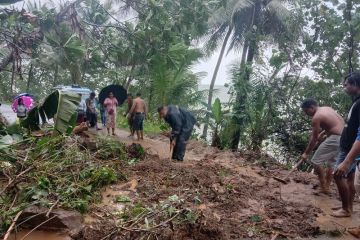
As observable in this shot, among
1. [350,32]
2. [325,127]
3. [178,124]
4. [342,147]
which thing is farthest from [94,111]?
[342,147]

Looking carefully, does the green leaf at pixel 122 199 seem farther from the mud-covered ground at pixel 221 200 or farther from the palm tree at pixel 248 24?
the palm tree at pixel 248 24

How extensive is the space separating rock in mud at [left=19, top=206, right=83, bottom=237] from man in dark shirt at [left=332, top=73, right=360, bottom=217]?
3.05m

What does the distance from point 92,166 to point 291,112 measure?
8.28 m

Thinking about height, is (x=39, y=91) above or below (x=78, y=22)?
below

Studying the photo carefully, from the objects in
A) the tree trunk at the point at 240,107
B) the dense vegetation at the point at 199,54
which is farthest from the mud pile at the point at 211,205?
the tree trunk at the point at 240,107

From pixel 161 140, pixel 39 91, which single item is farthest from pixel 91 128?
pixel 39 91

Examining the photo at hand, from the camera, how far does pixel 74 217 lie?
4434mm

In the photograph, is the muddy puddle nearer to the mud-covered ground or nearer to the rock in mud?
the rock in mud

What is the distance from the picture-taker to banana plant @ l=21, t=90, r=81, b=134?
5.99 m

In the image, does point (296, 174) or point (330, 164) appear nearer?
point (330, 164)

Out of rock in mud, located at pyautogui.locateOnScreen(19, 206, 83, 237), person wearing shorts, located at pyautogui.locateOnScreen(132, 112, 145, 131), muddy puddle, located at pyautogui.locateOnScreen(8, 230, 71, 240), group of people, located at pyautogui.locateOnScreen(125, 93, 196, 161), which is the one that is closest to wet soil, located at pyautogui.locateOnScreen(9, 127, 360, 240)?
rock in mud, located at pyautogui.locateOnScreen(19, 206, 83, 237)

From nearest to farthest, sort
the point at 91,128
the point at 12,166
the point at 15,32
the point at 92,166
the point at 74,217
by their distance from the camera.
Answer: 1. the point at 74,217
2. the point at 12,166
3. the point at 92,166
4. the point at 15,32
5. the point at 91,128

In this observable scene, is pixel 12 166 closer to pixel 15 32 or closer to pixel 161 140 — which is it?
pixel 15 32

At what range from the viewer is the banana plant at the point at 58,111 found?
599 cm
